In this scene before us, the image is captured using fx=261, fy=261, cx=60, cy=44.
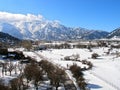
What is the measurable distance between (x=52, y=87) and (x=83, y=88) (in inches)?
428

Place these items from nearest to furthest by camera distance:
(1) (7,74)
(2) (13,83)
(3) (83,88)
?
1. (2) (13,83)
2. (3) (83,88)
3. (1) (7,74)

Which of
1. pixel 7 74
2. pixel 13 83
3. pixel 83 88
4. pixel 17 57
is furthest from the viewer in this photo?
pixel 17 57

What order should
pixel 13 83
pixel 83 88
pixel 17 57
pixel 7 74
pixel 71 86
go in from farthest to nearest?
pixel 17 57 < pixel 7 74 < pixel 71 86 < pixel 83 88 < pixel 13 83

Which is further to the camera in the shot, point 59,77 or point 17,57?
point 17,57

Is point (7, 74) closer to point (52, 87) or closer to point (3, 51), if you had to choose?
point (52, 87)

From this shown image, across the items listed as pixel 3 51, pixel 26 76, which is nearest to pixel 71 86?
pixel 26 76

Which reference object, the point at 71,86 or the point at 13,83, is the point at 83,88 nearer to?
the point at 71,86

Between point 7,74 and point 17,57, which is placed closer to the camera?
point 7,74

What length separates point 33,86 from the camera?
3629 inches

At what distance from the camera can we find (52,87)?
299 feet

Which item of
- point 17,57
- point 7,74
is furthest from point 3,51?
point 7,74

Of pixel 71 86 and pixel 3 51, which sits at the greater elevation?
pixel 3 51

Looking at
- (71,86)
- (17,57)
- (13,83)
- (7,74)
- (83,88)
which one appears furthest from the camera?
(17,57)

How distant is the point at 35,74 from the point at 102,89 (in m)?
23.9
